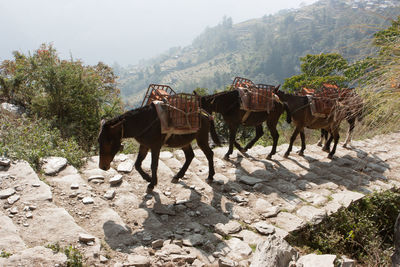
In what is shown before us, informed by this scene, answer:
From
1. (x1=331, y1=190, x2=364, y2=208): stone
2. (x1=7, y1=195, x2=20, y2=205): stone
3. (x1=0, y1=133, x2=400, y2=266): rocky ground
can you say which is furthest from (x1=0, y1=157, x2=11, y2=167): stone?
(x1=331, y1=190, x2=364, y2=208): stone

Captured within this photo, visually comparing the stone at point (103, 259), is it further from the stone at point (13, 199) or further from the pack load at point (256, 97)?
the pack load at point (256, 97)

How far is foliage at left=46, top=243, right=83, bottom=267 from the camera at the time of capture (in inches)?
114

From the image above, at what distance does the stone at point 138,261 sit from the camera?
3.14 m

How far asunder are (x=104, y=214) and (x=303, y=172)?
4.96 meters

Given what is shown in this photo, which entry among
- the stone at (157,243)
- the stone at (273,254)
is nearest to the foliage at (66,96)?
the stone at (157,243)

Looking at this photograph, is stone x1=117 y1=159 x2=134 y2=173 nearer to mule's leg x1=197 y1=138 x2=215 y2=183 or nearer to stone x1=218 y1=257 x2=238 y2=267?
mule's leg x1=197 y1=138 x2=215 y2=183

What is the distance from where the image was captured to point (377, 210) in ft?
17.9

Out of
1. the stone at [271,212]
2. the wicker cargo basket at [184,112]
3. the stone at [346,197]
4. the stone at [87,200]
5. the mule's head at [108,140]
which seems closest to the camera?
the stone at [87,200]

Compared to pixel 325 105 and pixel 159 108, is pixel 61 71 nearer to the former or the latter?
pixel 159 108

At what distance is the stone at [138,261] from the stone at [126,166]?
2516mm

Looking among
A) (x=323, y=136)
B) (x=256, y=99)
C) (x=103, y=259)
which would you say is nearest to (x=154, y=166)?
(x=103, y=259)

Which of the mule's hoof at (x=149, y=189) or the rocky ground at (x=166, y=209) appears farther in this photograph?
the mule's hoof at (x=149, y=189)

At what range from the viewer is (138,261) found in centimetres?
319

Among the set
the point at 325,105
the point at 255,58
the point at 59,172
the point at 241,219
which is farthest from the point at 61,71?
the point at 255,58
